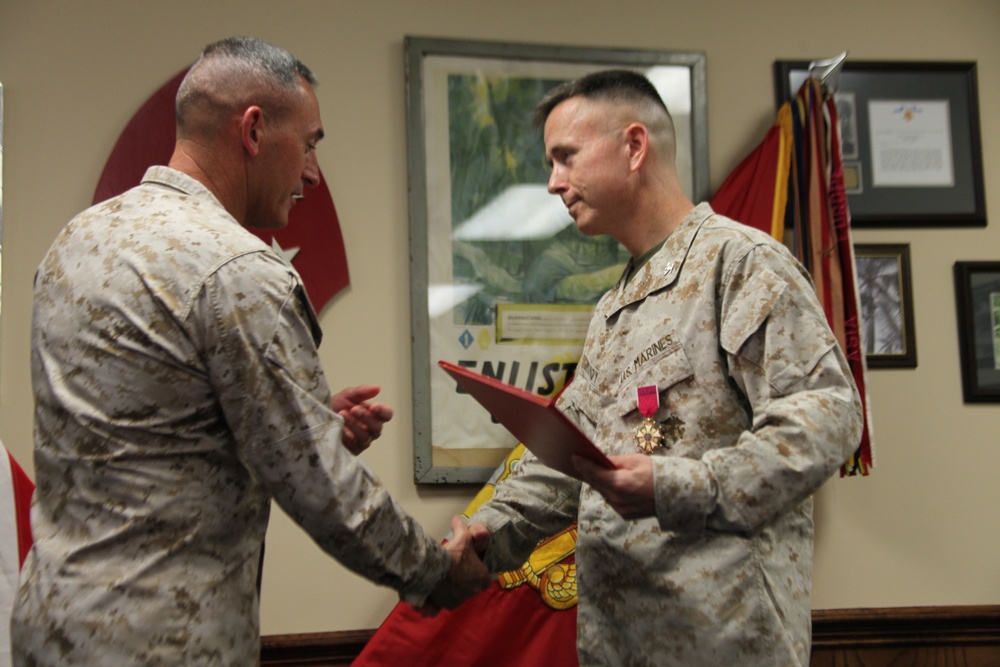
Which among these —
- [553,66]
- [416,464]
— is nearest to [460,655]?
[416,464]

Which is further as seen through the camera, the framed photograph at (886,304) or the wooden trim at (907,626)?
the framed photograph at (886,304)

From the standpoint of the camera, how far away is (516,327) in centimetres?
278

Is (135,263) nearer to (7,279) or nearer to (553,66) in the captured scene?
(7,279)

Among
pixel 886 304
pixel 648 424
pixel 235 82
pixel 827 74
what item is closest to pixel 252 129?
pixel 235 82

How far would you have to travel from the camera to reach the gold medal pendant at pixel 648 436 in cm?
161

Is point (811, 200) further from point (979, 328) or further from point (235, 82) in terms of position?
point (235, 82)

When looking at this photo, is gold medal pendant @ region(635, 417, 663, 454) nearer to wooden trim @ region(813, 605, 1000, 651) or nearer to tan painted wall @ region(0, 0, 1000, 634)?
tan painted wall @ region(0, 0, 1000, 634)

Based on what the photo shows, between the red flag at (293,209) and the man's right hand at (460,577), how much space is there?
42.5 inches

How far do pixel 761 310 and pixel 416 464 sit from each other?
4.63 feet

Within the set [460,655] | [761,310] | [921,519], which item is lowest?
[460,655]

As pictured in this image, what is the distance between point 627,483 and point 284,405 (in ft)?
1.74

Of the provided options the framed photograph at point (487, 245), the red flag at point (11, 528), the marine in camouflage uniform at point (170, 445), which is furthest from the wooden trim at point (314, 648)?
the marine in camouflage uniform at point (170, 445)

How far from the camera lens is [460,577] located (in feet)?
5.65

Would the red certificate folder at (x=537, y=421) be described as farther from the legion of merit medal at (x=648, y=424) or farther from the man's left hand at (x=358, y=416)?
the man's left hand at (x=358, y=416)
